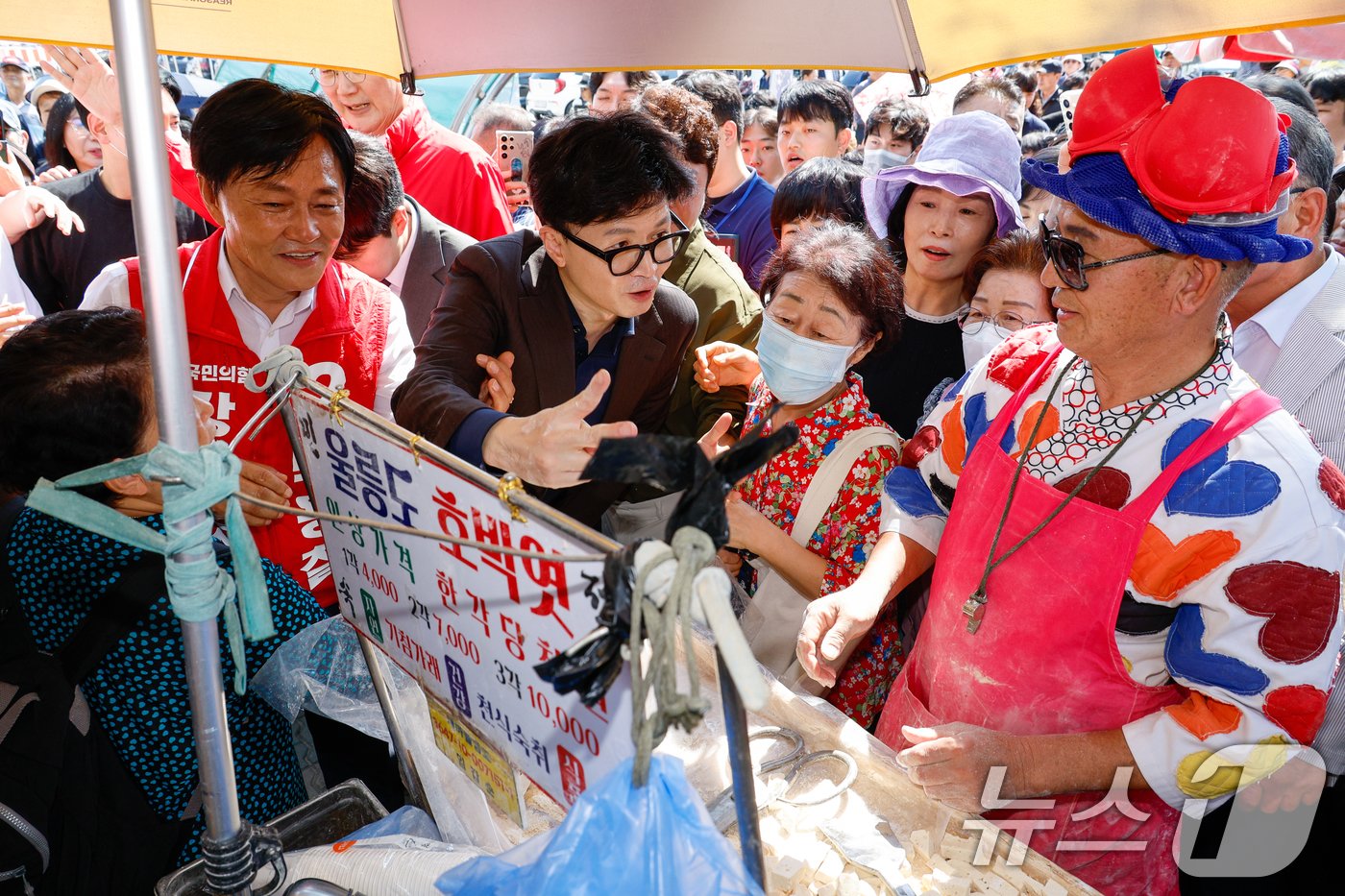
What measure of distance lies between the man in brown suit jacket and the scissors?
77 cm

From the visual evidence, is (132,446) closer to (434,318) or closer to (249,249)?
(434,318)

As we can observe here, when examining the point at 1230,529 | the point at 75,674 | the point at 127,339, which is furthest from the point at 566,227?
the point at 1230,529

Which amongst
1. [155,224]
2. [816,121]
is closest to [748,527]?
[155,224]

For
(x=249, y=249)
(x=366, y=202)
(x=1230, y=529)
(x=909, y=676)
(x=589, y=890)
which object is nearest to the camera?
(x=589, y=890)

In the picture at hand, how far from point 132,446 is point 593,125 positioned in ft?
3.95

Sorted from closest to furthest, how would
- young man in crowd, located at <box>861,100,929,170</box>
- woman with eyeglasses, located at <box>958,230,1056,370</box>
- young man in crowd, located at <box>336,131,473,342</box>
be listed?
woman with eyeglasses, located at <box>958,230,1056,370</box>, young man in crowd, located at <box>336,131,473,342</box>, young man in crowd, located at <box>861,100,929,170</box>

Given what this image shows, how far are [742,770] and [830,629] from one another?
1.05m

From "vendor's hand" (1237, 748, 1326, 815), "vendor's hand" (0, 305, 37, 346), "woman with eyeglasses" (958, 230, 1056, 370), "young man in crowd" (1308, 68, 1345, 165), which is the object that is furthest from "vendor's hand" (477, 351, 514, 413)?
"young man in crowd" (1308, 68, 1345, 165)

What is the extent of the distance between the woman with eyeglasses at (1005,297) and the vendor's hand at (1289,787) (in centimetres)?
135

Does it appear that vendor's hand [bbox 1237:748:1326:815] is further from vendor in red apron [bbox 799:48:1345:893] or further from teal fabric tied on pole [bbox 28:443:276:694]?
teal fabric tied on pole [bbox 28:443:276:694]

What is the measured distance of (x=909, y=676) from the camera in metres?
2.03

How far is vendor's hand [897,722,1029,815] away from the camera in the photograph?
4.90ft

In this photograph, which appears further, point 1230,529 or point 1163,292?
point 1163,292

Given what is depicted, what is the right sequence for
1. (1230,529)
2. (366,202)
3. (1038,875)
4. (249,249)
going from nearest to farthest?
(1038,875)
(1230,529)
(249,249)
(366,202)
